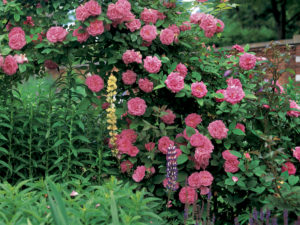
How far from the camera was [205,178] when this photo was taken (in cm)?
291

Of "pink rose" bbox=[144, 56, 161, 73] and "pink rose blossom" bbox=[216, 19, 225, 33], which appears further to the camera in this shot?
"pink rose blossom" bbox=[216, 19, 225, 33]

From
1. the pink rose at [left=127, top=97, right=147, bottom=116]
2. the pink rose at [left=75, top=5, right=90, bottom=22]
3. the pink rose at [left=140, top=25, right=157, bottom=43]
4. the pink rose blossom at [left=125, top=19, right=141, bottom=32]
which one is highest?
the pink rose at [left=75, top=5, right=90, bottom=22]

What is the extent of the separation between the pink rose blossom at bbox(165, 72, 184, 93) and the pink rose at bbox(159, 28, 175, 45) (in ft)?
0.92


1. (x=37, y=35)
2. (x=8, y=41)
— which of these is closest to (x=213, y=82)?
(x=37, y=35)

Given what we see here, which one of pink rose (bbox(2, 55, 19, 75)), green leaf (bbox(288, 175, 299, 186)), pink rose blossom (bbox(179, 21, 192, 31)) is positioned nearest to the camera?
green leaf (bbox(288, 175, 299, 186))

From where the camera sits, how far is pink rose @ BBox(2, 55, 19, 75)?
3.04m

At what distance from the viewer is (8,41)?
10.7ft

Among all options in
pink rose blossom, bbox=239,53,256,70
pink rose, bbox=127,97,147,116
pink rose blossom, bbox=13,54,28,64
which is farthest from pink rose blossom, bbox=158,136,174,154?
pink rose blossom, bbox=13,54,28,64

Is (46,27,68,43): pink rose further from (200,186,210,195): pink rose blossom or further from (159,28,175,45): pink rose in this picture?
(200,186,210,195): pink rose blossom

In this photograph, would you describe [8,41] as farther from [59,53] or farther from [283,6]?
[283,6]

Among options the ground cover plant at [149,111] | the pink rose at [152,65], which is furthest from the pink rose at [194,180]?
the pink rose at [152,65]

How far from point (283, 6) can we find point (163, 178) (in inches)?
622

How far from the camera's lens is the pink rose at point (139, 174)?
2.97 m

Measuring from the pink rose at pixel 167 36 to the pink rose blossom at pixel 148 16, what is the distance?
0.50ft
